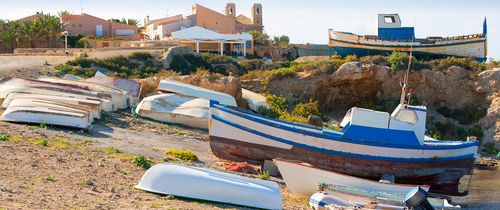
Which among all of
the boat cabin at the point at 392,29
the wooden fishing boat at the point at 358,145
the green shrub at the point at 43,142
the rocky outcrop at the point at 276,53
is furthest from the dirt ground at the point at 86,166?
the rocky outcrop at the point at 276,53

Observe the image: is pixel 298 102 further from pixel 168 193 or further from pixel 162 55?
pixel 168 193

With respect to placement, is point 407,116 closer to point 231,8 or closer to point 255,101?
point 255,101

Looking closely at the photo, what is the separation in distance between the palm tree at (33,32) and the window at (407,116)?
46003mm

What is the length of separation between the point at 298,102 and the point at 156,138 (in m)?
16.2

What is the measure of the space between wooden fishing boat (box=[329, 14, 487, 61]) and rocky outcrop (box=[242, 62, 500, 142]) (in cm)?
608

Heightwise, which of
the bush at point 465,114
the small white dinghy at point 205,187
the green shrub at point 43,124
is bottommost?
the bush at point 465,114

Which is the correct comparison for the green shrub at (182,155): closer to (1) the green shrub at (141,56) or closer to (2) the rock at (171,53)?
(1) the green shrub at (141,56)

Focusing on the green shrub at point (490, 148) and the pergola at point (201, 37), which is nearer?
the green shrub at point (490, 148)

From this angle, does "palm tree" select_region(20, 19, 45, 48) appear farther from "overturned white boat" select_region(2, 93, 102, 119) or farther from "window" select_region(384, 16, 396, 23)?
"overturned white boat" select_region(2, 93, 102, 119)

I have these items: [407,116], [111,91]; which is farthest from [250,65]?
[407,116]

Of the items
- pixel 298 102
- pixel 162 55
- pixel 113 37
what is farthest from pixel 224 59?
pixel 113 37

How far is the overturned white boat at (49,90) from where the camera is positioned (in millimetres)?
28391

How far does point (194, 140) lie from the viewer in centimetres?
2781

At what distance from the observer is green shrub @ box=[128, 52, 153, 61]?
4804 centimetres
